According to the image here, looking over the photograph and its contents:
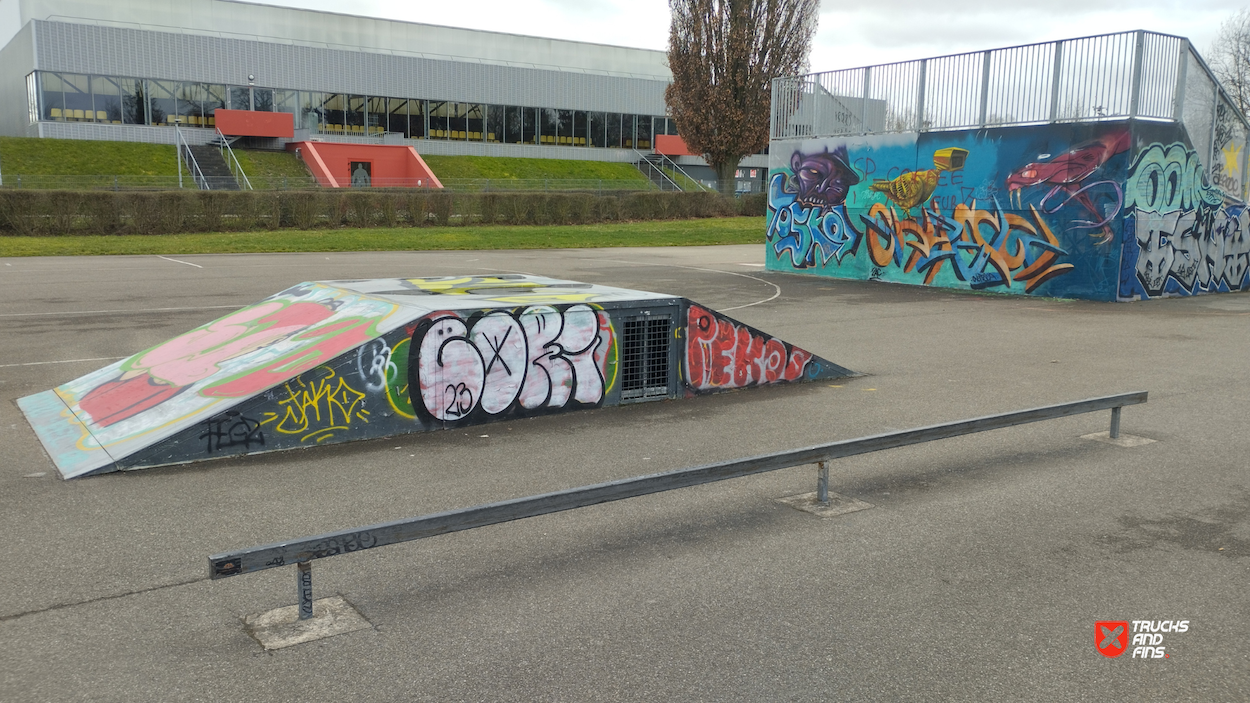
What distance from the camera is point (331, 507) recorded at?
6.08 meters

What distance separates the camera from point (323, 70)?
56844mm

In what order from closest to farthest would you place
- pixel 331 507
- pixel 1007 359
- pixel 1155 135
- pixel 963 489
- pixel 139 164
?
pixel 331 507
pixel 963 489
pixel 1007 359
pixel 1155 135
pixel 139 164

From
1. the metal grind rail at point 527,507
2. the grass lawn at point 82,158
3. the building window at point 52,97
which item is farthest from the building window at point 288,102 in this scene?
the metal grind rail at point 527,507

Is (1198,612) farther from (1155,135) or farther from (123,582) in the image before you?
(1155,135)

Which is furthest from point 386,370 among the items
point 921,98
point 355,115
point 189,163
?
point 355,115

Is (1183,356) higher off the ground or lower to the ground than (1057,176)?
lower

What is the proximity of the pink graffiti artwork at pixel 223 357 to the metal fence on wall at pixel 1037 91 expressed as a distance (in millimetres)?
15514

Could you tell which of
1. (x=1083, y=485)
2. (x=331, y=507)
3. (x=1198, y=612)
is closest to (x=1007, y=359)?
(x=1083, y=485)

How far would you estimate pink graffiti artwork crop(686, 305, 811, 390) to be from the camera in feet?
31.3

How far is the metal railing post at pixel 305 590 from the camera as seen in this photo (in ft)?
14.1

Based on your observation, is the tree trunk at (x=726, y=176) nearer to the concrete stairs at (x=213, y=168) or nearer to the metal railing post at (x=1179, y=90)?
the concrete stairs at (x=213, y=168)

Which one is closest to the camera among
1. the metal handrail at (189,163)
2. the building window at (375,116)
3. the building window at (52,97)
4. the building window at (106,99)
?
the metal handrail at (189,163)

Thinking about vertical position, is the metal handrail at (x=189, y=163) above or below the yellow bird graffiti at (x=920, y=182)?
above

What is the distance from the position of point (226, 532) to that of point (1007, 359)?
956cm
